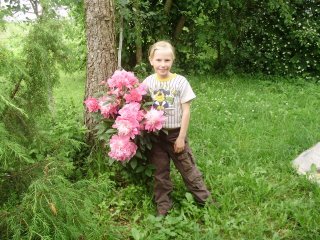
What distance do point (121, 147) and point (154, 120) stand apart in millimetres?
385

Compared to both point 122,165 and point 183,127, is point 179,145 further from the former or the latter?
point 122,165

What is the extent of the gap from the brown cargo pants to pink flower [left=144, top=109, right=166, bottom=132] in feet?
0.91

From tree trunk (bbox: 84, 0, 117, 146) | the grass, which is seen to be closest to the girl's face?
tree trunk (bbox: 84, 0, 117, 146)

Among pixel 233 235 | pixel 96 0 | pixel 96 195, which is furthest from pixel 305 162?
pixel 96 0

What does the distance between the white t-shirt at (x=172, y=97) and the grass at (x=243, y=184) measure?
813 mm

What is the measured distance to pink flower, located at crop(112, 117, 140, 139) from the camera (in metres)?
3.34

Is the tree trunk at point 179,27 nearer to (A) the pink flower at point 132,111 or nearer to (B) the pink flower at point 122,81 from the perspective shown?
(B) the pink flower at point 122,81

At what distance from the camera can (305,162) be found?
4.38m

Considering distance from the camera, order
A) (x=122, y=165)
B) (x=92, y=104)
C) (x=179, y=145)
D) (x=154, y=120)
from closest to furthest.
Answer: (x=154, y=120)
(x=179, y=145)
(x=92, y=104)
(x=122, y=165)

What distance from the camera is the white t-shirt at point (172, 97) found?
345cm

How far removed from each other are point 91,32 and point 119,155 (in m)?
1.61

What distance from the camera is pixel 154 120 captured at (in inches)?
131

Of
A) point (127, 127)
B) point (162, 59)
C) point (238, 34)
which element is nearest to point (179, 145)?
point (127, 127)

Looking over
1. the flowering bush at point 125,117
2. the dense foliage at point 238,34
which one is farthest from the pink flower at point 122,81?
the dense foliage at point 238,34
